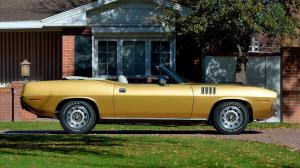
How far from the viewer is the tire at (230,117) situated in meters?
14.9

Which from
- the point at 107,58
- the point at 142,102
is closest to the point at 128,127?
the point at 142,102

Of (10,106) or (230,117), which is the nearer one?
(230,117)

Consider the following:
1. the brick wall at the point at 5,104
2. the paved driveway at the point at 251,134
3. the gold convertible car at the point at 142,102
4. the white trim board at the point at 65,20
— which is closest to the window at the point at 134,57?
the white trim board at the point at 65,20

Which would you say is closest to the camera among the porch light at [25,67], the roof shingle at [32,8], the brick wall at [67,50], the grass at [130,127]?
the grass at [130,127]

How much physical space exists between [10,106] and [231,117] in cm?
820

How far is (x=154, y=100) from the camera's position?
1490 cm

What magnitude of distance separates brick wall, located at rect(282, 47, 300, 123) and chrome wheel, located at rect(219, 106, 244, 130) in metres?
4.97

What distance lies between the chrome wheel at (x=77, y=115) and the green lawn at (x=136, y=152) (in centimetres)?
99

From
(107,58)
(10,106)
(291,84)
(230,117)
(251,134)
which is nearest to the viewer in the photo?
(230,117)

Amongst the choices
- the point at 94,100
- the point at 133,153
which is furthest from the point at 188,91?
the point at 133,153

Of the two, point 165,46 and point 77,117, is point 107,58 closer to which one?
point 165,46

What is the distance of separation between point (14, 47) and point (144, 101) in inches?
375

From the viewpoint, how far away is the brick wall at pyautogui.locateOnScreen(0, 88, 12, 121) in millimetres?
20969

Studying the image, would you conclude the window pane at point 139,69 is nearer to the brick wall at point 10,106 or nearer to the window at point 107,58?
the window at point 107,58
